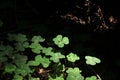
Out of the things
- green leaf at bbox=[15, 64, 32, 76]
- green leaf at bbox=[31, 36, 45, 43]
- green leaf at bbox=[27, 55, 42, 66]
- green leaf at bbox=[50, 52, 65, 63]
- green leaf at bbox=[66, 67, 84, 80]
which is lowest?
green leaf at bbox=[66, 67, 84, 80]

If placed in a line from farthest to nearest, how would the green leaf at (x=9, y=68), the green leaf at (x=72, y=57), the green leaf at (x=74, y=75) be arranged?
the green leaf at (x=72, y=57), the green leaf at (x=74, y=75), the green leaf at (x=9, y=68)

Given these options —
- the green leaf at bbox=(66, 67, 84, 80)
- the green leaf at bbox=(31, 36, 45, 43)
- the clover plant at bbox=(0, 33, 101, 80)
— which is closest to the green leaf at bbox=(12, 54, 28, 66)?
the clover plant at bbox=(0, 33, 101, 80)

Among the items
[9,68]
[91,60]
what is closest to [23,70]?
[9,68]

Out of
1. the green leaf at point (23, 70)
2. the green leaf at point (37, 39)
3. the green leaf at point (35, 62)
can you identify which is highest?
the green leaf at point (37, 39)

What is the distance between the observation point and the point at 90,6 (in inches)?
146

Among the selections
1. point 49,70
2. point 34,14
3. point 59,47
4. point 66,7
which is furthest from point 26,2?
point 49,70

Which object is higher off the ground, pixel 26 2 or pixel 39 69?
pixel 26 2

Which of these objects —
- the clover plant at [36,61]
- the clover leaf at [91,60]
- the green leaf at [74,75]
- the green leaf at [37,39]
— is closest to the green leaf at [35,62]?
the clover plant at [36,61]

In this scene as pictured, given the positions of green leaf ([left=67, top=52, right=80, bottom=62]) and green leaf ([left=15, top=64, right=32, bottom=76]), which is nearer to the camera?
green leaf ([left=15, top=64, right=32, bottom=76])

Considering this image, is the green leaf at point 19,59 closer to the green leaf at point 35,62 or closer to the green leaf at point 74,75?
the green leaf at point 35,62

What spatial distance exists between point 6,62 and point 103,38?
151 centimetres

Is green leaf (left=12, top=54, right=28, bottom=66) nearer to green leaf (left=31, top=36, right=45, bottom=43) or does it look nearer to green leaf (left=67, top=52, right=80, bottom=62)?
green leaf (left=31, top=36, right=45, bottom=43)

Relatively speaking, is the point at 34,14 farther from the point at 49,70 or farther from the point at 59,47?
the point at 49,70

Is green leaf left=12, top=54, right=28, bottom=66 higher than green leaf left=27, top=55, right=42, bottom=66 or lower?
higher
